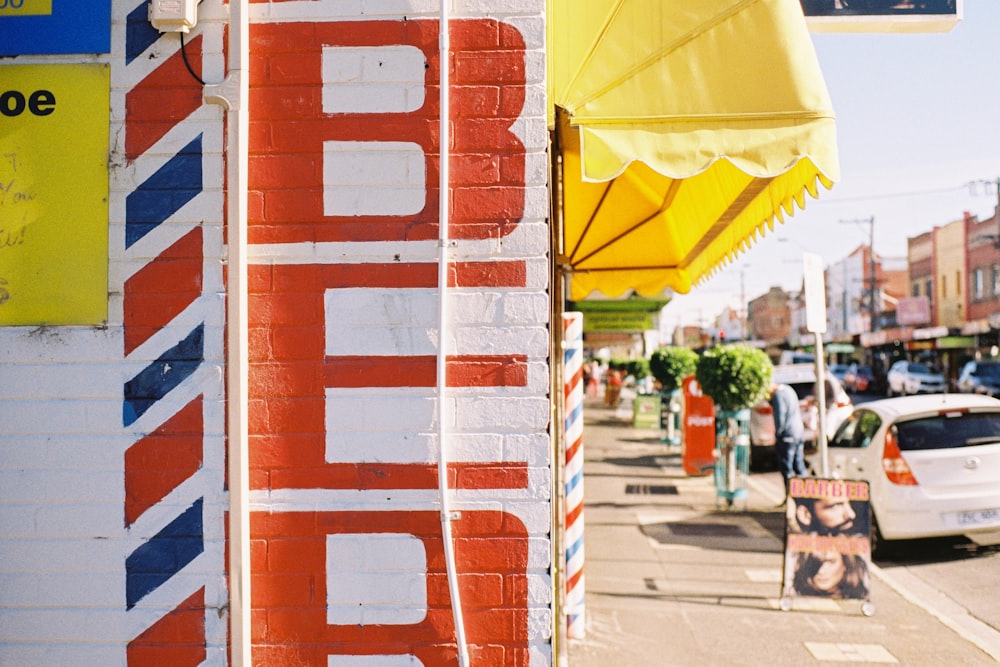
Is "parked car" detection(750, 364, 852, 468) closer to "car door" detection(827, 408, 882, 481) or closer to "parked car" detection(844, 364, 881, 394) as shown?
"car door" detection(827, 408, 882, 481)

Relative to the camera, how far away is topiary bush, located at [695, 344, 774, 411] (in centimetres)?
1377

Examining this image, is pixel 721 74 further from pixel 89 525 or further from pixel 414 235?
pixel 89 525

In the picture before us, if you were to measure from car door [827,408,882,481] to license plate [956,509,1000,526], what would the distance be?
89 cm

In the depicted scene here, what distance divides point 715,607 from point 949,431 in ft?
11.6

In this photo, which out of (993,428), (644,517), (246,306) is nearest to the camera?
(246,306)

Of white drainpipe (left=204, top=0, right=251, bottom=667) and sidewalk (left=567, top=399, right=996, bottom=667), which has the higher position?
white drainpipe (left=204, top=0, right=251, bottom=667)

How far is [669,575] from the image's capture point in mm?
9312

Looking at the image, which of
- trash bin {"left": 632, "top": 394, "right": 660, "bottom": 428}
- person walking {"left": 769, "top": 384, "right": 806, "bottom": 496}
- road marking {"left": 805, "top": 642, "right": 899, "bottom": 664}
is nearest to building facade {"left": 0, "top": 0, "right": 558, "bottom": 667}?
road marking {"left": 805, "top": 642, "right": 899, "bottom": 664}

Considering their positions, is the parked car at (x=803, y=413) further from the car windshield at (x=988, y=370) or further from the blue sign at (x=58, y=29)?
the car windshield at (x=988, y=370)

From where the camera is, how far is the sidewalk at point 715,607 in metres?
6.88

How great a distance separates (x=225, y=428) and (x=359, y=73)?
53.2 inches

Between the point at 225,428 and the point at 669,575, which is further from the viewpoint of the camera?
the point at 669,575

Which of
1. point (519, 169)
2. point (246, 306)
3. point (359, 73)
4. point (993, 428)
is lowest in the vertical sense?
point (993, 428)

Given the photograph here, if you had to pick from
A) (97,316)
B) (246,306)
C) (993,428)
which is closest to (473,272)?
(246,306)
